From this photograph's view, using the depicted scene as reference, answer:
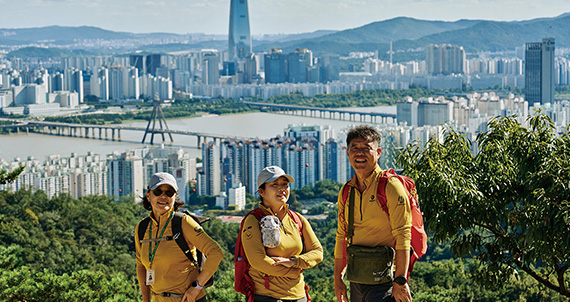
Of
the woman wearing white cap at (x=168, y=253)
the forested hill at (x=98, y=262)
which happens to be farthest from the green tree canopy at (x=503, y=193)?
the woman wearing white cap at (x=168, y=253)

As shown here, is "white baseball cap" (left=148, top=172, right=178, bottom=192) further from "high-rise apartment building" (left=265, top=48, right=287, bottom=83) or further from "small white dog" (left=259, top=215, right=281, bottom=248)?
"high-rise apartment building" (left=265, top=48, right=287, bottom=83)

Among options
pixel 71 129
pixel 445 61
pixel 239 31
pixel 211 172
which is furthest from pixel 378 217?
pixel 239 31

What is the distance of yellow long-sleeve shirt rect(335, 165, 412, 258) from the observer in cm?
102

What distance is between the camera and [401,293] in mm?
1029

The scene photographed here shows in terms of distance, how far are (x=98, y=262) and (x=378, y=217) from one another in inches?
217

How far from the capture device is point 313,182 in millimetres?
13047

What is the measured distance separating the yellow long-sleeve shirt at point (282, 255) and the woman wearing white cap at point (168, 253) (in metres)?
0.05

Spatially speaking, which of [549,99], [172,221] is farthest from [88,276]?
[549,99]

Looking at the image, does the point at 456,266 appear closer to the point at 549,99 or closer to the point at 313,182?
the point at 313,182

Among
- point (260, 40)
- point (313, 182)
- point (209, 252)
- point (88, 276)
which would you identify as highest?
point (260, 40)

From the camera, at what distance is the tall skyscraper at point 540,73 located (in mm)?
27172

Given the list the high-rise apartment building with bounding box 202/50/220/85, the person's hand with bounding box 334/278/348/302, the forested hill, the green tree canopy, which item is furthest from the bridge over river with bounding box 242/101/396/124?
the person's hand with bounding box 334/278/348/302

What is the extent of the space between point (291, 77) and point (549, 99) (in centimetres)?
1456

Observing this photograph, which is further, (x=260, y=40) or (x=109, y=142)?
(x=260, y=40)
